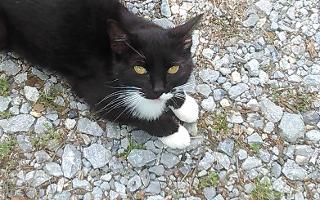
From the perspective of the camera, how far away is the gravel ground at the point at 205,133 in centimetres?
302

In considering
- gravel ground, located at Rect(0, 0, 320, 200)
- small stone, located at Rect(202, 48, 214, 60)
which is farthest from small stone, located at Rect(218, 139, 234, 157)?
small stone, located at Rect(202, 48, 214, 60)

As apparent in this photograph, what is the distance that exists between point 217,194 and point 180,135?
0.37 m

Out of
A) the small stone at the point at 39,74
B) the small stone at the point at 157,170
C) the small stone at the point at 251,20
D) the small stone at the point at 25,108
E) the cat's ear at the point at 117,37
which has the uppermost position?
the cat's ear at the point at 117,37

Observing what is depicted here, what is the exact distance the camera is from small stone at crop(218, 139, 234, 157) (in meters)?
3.11

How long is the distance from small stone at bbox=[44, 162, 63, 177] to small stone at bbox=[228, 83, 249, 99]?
1048 millimetres

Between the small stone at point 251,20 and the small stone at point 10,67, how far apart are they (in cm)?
139

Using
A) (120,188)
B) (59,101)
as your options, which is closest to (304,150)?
(120,188)

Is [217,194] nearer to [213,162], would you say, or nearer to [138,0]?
[213,162]

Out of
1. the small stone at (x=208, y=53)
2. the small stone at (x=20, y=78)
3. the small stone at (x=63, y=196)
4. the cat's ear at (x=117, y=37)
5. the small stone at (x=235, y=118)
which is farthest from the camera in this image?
the small stone at (x=208, y=53)

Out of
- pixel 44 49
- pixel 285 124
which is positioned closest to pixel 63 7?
pixel 44 49

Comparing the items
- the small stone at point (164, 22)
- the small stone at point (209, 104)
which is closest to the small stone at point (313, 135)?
the small stone at point (209, 104)

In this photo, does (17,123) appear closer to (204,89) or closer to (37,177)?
(37,177)

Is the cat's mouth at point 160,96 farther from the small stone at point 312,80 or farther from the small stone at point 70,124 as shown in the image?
the small stone at point 312,80

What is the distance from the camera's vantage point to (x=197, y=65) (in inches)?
133
